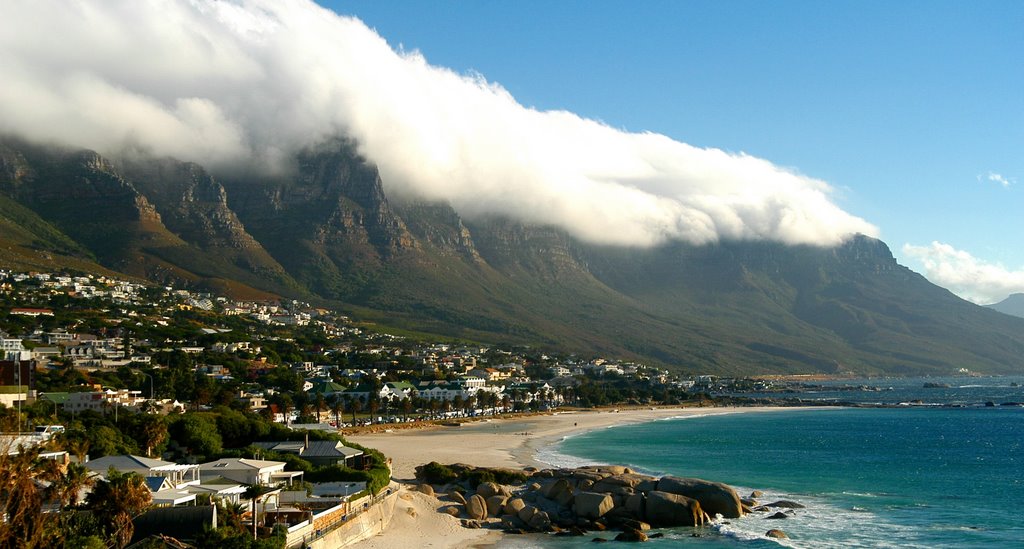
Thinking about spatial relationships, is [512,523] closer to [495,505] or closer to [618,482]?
[495,505]

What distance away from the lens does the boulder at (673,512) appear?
47.1 m

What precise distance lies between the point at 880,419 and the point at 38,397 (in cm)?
10991

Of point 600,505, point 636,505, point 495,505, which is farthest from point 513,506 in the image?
point 636,505

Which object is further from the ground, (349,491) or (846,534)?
(349,491)

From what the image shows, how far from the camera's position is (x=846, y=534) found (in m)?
44.2

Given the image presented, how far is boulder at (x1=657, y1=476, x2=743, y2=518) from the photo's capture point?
4878 cm

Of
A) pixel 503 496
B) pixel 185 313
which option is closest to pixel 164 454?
pixel 503 496

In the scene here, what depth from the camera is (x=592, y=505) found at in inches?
1889

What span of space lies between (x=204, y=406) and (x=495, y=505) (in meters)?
48.7

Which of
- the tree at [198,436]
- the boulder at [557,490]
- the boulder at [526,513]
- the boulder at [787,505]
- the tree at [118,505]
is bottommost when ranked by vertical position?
the boulder at [787,505]

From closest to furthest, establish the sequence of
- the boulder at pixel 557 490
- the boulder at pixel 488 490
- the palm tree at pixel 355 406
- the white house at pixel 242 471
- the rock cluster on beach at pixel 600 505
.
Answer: the white house at pixel 242 471
the rock cluster on beach at pixel 600 505
the boulder at pixel 557 490
the boulder at pixel 488 490
the palm tree at pixel 355 406

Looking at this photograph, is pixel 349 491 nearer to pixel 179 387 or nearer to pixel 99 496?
pixel 99 496

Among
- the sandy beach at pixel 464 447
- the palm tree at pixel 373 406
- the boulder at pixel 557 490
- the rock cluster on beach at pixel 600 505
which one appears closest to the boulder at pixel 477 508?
the rock cluster on beach at pixel 600 505

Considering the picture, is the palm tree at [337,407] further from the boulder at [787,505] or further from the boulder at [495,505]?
the boulder at [787,505]
